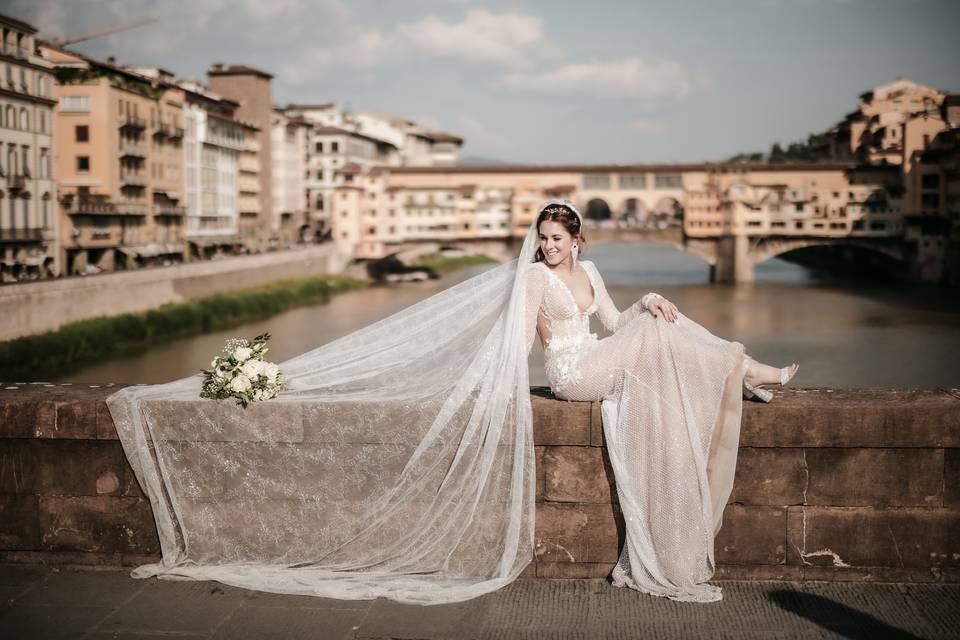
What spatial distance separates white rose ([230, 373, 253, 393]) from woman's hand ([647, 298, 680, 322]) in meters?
1.28

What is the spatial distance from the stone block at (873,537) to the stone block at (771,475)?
0.06 m

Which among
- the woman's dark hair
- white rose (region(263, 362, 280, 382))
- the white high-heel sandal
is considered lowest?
the white high-heel sandal

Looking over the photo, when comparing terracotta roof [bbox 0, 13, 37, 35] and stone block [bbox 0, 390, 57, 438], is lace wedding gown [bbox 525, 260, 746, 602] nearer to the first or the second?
stone block [bbox 0, 390, 57, 438]

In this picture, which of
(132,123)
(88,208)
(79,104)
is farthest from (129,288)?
(132,123)

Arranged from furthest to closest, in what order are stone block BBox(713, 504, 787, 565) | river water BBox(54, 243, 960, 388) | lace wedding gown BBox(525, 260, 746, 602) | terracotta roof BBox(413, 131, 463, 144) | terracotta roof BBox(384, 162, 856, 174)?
terracotta roof BBox(413, 131, 463, 144), terracotta roof BBox(384, 162, 856, 174), river water BBox(54, 243, 960, 388), stone block BBox(713, 504, 787, 565), lace wedding gown BBox(525, 260, 746, 602)

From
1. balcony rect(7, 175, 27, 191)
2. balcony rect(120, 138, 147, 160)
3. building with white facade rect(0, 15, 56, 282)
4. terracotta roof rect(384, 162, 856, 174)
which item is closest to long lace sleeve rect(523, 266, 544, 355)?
building with white facade rect(0, 15, 56, 282)

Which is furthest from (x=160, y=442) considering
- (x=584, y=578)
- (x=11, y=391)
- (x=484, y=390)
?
(x=584, y=578)

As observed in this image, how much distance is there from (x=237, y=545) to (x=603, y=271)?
42.0 metres

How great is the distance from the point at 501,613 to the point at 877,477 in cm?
122

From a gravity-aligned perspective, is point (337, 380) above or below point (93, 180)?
below

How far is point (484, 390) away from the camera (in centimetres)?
360

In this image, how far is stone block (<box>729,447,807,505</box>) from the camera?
351 centimetres

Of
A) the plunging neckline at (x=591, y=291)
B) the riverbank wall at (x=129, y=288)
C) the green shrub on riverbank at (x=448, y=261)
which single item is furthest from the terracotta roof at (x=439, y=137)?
the plunging neckline at (x=591, y=291)

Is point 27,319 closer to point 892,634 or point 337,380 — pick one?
point 337,380
